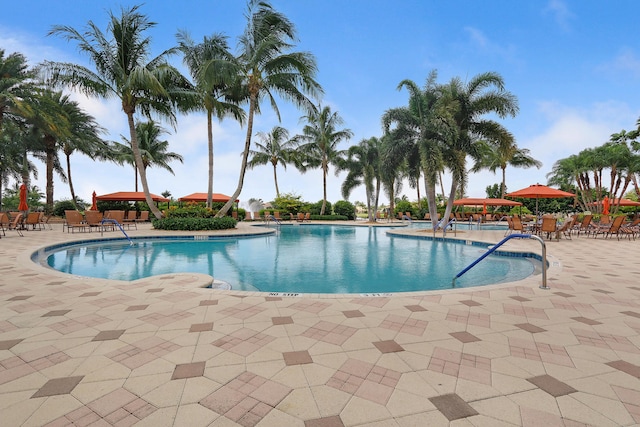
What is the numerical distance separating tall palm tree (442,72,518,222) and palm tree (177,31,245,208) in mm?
10000

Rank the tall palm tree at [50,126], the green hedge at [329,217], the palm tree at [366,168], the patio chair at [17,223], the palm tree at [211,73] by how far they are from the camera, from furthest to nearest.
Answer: the green hedge at [329,217] → the palm tree at [366,168] → the tall palm tree at [50,126] → the palm tree at [211,73] → the patio chair at [17,223]

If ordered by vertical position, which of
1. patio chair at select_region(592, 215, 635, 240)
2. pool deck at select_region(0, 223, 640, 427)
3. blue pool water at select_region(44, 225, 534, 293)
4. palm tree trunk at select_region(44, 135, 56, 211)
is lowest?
blue pool water at select_region(44, 225, 534, 293)

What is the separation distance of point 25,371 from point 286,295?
2585 millimetres

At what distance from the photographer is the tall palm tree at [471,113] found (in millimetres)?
14078

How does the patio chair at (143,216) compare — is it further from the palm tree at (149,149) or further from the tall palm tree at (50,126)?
the palm tree at (149,149)

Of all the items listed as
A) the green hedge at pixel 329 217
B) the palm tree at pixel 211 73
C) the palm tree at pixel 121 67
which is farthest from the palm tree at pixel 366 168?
the palm tree at pixel 121 67

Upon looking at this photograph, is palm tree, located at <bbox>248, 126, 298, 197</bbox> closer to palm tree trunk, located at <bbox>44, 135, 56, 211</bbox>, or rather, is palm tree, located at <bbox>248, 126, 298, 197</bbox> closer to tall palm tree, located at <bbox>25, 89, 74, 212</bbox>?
tall palm tree, located at <bbox>25, 89, 74, 212</bbox>

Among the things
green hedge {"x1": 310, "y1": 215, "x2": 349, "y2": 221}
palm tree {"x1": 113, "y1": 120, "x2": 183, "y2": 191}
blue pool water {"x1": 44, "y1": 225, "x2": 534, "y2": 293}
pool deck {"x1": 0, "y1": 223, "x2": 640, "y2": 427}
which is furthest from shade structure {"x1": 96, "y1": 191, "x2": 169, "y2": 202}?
pool deck {"x1": 0, "y1": 223, "x2": 640, "y2": 427}

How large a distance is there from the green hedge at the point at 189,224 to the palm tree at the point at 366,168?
13.4m

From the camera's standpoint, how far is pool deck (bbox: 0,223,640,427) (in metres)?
1.78

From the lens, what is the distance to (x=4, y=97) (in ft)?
48.1

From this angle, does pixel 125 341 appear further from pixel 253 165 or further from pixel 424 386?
pixel 253 165

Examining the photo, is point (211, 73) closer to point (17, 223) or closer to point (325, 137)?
point (17, 223)

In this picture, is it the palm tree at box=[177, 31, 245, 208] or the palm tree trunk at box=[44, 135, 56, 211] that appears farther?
the palm tree trunk at box=[44, 135, 56, 211]
